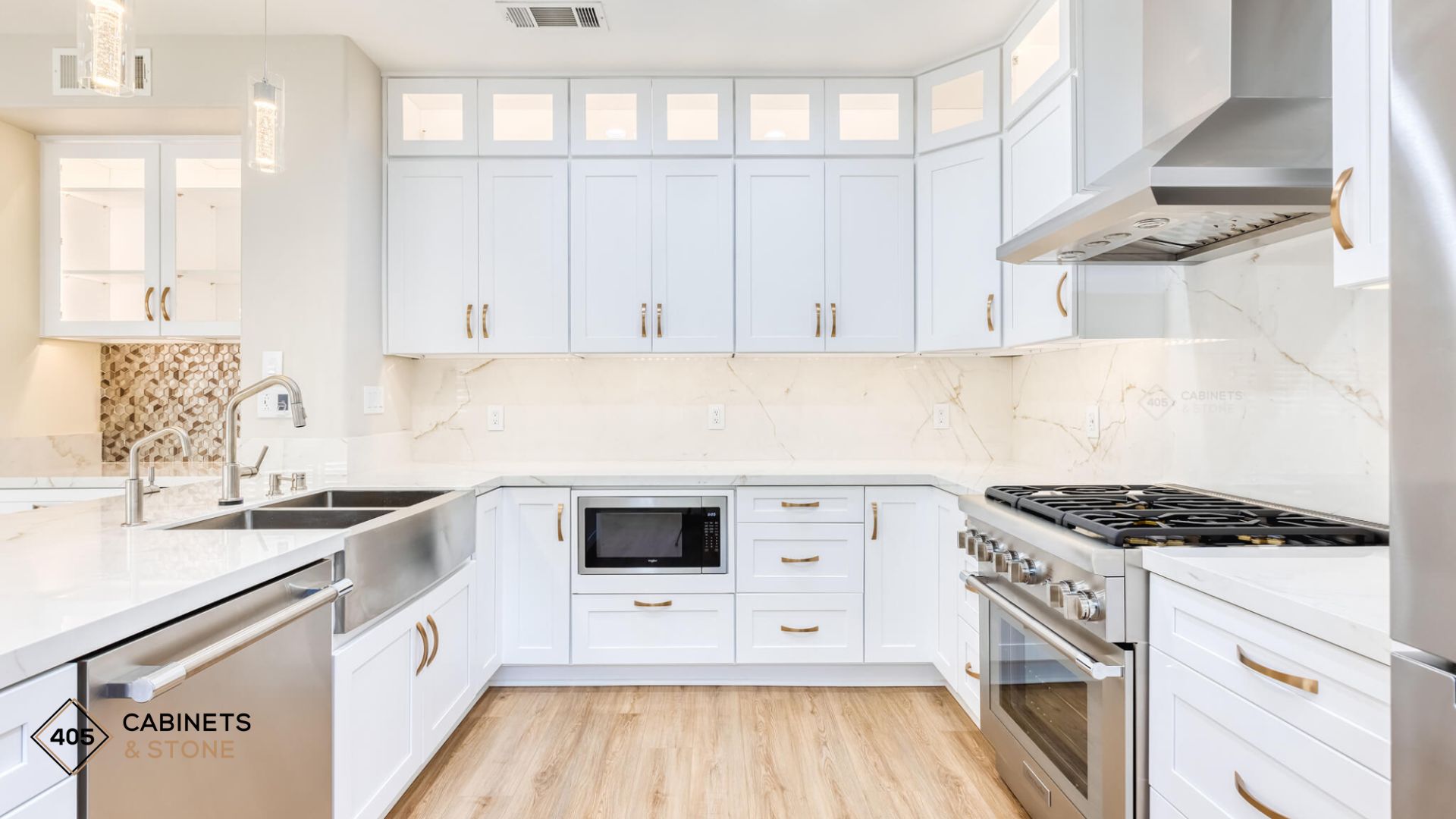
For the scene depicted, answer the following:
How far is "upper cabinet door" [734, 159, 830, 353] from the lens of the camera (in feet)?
9.85

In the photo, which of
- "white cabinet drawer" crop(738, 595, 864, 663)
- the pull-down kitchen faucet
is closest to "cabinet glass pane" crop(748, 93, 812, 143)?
"white cabinet drawer" crop(738, 595, 864, 663)

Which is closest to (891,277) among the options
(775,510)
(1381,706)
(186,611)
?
(775,510)

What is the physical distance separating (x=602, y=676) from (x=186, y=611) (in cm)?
191

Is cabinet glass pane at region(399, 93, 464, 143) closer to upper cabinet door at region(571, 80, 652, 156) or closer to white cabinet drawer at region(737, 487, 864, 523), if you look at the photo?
upper cabinet door at region(571, 80, 652, 156)

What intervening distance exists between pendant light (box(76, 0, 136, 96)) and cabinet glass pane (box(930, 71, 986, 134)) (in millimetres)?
2626

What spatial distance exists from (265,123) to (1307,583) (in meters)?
2.47

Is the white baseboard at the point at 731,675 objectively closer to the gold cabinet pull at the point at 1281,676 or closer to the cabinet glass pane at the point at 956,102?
the gold cabinet pull at the point at 1281,676

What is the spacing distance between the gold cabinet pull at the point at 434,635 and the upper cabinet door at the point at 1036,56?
259 cm

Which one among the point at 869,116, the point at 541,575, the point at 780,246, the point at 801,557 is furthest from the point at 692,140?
the point at 541,575

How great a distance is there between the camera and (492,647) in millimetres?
2682

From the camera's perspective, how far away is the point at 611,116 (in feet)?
10.4

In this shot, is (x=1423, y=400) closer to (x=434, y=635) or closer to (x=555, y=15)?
(x=434, y=635)

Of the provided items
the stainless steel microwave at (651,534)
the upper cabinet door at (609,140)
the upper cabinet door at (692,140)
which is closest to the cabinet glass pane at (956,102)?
the upper cabinet door at (692,140)

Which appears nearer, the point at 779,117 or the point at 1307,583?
the point at 1307,583
